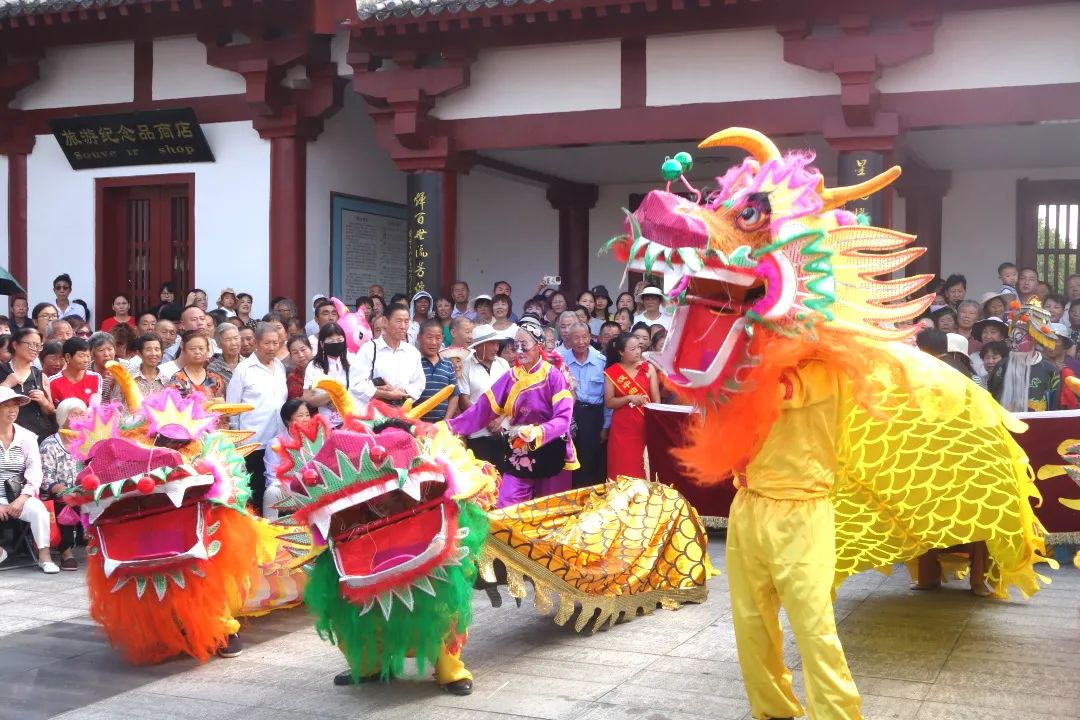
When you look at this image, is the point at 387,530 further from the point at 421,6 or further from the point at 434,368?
the point at 421,6

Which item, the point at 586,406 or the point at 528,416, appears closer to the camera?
the point at 528,416

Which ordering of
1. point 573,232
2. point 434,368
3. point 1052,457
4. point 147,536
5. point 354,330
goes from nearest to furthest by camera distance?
point 147,536
point 1052,457
point 434,368
point 354,330
point 573,232

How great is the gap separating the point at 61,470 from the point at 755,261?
545 centimetres

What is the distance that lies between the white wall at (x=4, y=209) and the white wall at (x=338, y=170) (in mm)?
3776

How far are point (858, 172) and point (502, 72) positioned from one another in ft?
11.8

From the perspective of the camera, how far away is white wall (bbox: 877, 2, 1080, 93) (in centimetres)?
974

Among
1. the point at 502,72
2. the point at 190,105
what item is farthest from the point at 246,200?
the point at 502,72

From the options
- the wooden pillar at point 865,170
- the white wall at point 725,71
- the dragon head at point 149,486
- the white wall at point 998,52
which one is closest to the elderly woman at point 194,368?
the dragon head at point 149,486

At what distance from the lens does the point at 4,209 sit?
534 inches

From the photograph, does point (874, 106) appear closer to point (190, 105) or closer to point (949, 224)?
point (949, 224)

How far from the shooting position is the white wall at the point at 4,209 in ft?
44.3

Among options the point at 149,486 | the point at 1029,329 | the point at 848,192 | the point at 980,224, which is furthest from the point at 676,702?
the point at 980,224

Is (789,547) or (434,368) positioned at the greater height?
(434,368)

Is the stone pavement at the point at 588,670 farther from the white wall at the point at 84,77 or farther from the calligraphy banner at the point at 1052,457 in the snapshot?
the white wall at the point at 84,77
